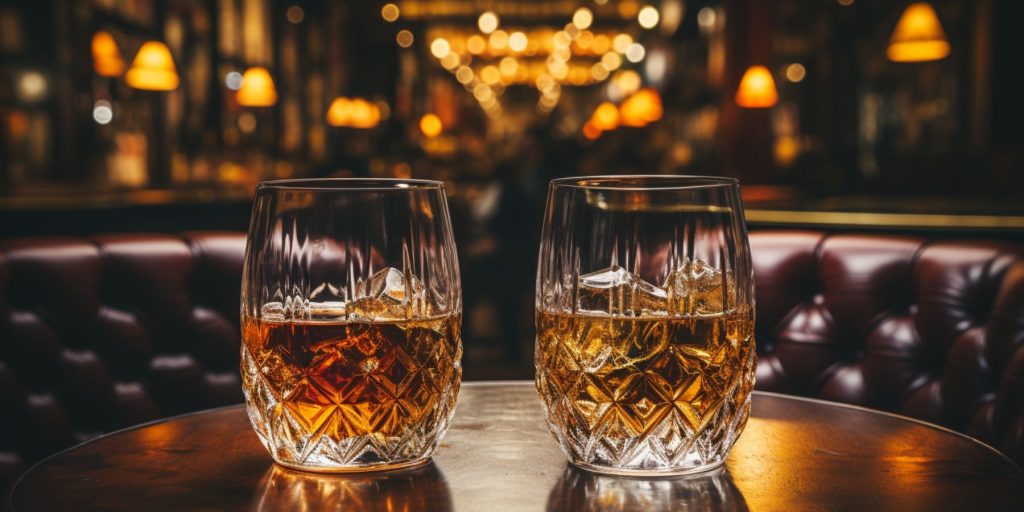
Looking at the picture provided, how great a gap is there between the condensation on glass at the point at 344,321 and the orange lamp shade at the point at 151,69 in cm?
647

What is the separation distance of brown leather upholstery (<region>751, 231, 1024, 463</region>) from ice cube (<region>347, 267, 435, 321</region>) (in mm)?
1075

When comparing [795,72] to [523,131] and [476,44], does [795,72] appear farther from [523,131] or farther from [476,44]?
[476,44]

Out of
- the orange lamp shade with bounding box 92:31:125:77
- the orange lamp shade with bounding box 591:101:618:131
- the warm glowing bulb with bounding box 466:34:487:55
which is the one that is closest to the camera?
the orange lamp shade with bounding box 92:31:125:77

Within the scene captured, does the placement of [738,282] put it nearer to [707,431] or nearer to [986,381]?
[707,431]

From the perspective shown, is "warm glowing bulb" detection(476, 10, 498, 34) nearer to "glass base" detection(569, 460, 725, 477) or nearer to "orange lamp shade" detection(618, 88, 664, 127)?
"orange lamp shade" detection(618, 88, 664, 127)

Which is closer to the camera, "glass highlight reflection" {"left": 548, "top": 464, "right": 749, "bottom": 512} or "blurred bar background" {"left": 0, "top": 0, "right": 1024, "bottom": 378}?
"glass highlight reflection" {"left": 548, "top": 464, "right": 749, "bottom": 512}

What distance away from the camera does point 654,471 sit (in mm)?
708

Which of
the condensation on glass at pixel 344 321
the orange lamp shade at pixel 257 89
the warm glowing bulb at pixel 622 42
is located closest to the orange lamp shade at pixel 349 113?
the orange lamp shade at pixel 257 89

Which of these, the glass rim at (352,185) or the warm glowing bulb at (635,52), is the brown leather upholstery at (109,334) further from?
the warm glowing bulb at (635,52)

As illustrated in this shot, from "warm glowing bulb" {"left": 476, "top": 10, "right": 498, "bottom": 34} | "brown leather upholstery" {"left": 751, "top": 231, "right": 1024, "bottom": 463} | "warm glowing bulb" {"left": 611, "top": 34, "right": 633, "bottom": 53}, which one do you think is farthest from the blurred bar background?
"warm glowing bulb" {"left": 611, "top": 34, "right": 633, "bottom": 53}

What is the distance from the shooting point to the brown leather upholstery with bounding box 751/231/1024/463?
152 cm

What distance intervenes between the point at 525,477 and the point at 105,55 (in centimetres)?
758

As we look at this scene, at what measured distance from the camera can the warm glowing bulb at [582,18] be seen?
19600mm

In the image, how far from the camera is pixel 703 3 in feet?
42.7
